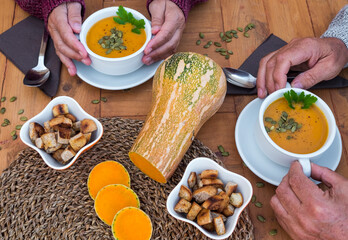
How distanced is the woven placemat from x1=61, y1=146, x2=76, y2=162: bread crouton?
9 centimetres

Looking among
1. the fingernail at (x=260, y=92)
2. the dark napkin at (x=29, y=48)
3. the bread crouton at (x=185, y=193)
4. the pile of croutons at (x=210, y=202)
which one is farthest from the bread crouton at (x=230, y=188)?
the dark napkin at (x=29, y=48)

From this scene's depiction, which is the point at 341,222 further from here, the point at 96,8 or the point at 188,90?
the point at 96,8

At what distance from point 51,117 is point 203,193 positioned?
20.6 inches

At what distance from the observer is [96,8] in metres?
1.40

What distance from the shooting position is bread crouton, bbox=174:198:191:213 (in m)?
0.94

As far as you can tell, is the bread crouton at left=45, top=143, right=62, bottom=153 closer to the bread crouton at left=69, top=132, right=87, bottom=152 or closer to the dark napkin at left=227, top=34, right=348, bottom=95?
the bread crouton at left=69, top=132, right=87, bottom=152

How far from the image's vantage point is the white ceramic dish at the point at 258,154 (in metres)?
1.06

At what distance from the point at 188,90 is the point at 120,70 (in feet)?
0.81

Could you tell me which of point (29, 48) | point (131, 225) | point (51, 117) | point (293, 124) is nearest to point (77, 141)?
point (51, 117)

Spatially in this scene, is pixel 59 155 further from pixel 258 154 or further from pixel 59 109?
pixel 258 154

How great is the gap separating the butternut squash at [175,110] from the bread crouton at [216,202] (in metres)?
0.15

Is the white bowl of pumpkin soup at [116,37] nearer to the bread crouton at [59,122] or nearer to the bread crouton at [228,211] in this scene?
the bread crouton at [59,122]

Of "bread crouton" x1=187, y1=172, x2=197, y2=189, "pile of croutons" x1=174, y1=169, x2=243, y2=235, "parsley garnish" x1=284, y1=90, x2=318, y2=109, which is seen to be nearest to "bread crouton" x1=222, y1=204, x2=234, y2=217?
"pile of croutons" x1=174, y1=169, x2=243, y2=235

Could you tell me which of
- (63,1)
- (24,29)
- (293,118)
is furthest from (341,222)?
(24,29)
